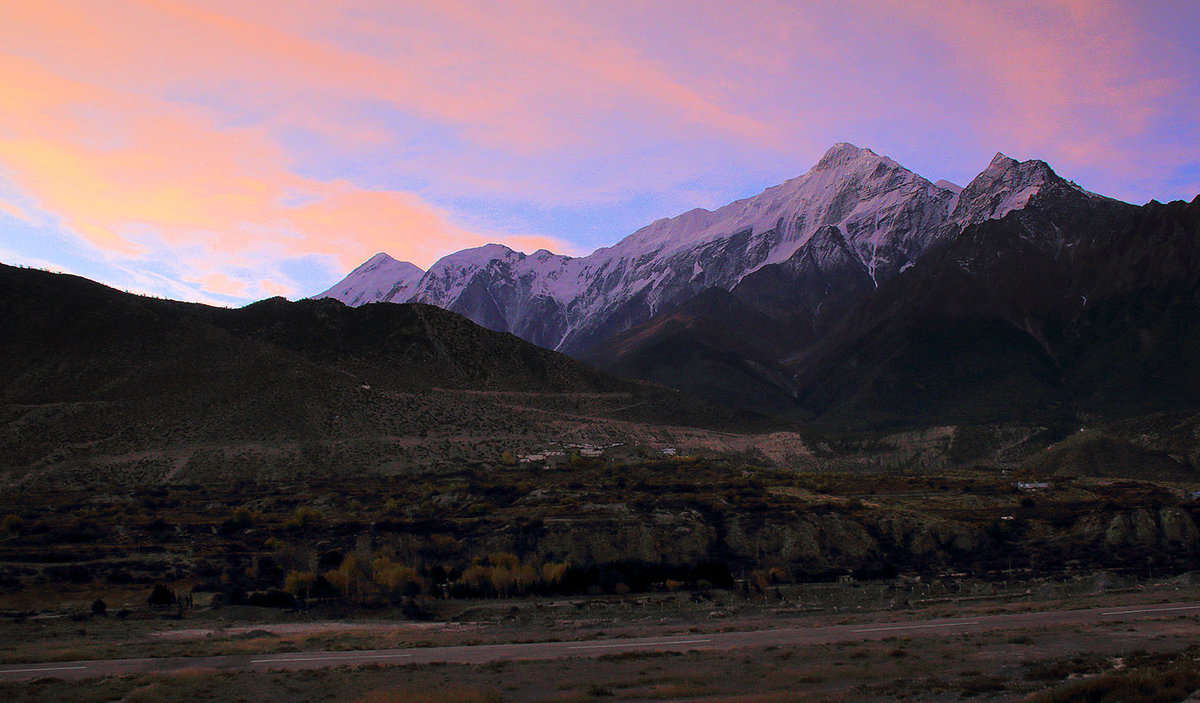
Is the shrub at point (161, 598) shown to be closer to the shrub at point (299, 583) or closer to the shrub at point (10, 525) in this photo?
the shrub at point (299, 583)

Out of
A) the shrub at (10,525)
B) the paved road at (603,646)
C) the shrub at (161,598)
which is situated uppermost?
the shrub at (10,525)

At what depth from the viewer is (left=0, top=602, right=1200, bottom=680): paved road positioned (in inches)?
1097

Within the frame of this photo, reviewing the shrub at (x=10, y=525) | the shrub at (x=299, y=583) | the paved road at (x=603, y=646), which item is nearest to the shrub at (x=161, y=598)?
the shrub at (x=299, y=583)

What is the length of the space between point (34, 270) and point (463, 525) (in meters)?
99.3

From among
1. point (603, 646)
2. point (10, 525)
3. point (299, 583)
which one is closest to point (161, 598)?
point (299, 583)

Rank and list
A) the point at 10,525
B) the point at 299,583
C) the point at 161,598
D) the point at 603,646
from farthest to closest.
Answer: the point at 10,525
the point at 299,583
the point at 161,598
the point at 603,646

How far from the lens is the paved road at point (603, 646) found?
27.9m

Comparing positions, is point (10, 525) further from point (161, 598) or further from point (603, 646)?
point (603, 646)

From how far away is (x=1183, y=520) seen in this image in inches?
2530

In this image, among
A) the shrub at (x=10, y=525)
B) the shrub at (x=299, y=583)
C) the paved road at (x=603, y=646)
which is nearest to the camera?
the paved road at (x=603, y=646)

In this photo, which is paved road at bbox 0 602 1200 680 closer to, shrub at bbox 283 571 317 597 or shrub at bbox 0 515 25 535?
shrub at bbox 283 571 317 597

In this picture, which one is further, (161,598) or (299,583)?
(299,583)

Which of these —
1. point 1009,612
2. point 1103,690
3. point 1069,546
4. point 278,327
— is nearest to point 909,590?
point 1009,612

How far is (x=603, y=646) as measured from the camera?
30.7 meters
